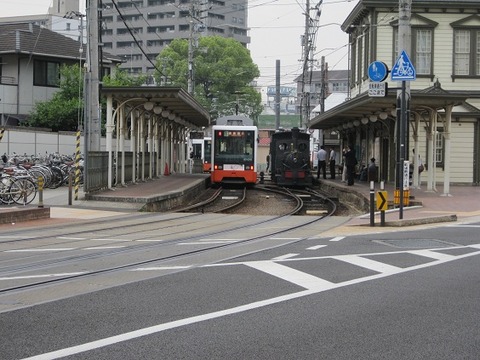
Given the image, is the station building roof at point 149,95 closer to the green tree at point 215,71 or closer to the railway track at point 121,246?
the railway track at point 121,246

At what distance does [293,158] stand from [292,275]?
28349 mm

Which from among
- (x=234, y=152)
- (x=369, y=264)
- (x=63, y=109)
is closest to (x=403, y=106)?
(x=369, y=264)

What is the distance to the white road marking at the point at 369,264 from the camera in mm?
11153

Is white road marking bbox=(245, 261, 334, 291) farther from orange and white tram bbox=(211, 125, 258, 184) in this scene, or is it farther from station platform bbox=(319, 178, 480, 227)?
orange and white tram bbox=(211, 125, 258, 184)

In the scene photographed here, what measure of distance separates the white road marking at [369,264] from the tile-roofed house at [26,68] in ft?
122

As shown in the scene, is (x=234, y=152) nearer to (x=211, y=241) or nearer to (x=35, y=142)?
(x=35, y=142)

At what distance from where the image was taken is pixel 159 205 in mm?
24438

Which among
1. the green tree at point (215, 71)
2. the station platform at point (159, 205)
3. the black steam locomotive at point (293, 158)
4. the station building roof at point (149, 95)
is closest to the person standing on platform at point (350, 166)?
the station platform at point (159, 205)

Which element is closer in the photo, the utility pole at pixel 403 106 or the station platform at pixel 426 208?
the station platform at pixel 426 208

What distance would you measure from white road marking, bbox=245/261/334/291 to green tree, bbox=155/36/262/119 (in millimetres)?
77280

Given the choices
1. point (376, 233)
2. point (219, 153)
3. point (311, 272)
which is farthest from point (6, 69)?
point (311, 272)

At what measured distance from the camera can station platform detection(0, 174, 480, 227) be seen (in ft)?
62.4

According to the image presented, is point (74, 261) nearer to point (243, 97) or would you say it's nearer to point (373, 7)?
point (373, 7)

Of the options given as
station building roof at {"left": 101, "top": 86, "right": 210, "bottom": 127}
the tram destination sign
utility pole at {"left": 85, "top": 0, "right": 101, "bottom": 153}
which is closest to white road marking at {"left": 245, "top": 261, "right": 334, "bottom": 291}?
the tram destination sign
